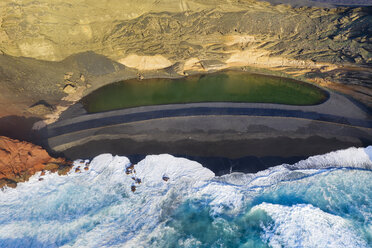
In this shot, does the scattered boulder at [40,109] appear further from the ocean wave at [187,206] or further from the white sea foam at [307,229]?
the white sea foam at [307,229]

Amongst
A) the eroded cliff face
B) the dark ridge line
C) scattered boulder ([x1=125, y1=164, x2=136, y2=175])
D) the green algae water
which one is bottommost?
scattered boulder ([x1=125, y1=164, x2=136, y2=175])

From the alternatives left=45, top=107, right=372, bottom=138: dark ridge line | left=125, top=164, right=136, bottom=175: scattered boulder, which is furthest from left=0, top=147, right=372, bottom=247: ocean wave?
left=45, top=107, right=372, bottom=138: dark ridge line

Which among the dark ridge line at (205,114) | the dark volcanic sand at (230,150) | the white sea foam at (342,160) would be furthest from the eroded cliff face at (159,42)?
the dark volcanic sand at (230,150)

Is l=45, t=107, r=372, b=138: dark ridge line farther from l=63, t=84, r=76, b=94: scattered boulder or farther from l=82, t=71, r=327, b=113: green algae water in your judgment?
l=63, t=84, r=76, b=94: scattered boulder

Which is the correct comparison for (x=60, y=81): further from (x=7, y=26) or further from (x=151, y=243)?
(x=151, y=243)

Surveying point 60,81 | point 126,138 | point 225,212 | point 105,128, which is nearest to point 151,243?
point 225,212
